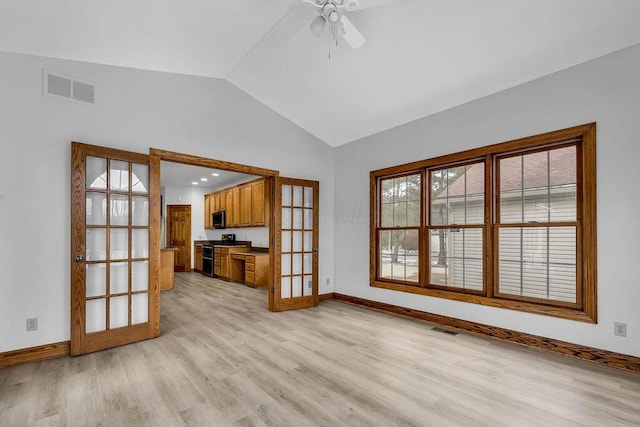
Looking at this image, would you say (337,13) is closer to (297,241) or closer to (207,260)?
(297,241)

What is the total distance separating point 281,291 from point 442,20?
4028 mm

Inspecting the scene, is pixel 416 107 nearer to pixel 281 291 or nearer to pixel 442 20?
pixel 442 20

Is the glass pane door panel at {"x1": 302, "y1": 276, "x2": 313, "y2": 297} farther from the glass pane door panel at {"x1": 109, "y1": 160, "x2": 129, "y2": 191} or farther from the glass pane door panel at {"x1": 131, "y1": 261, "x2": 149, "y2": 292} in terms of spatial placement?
the glass pane door panel at {"x1": 109, "y1": 160, "x2": 129, "y2": 191}

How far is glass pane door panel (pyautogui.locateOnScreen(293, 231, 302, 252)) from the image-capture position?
4984 millimetres

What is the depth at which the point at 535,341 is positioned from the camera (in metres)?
3.11

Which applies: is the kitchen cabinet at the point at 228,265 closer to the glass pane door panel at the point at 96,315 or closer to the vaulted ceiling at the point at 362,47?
the glass pane door panel at the point at 96,315

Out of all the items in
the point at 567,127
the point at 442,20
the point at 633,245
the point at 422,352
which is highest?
the point at 442,20

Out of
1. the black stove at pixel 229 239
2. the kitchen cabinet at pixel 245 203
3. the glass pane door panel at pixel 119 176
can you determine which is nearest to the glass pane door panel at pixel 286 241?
the kitchen cabinet at pixel 245 203

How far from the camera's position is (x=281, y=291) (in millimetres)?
4785

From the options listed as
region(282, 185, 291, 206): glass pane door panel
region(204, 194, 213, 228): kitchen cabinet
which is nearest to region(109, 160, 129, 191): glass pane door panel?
region(282, 185, 291, 206): glass pane door panel

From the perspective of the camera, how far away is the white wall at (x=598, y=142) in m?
2.66

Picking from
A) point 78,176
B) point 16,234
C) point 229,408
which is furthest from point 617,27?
point 16,234

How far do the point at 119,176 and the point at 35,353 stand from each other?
6.10 feet

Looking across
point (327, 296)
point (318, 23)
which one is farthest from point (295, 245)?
point (318, 23)
